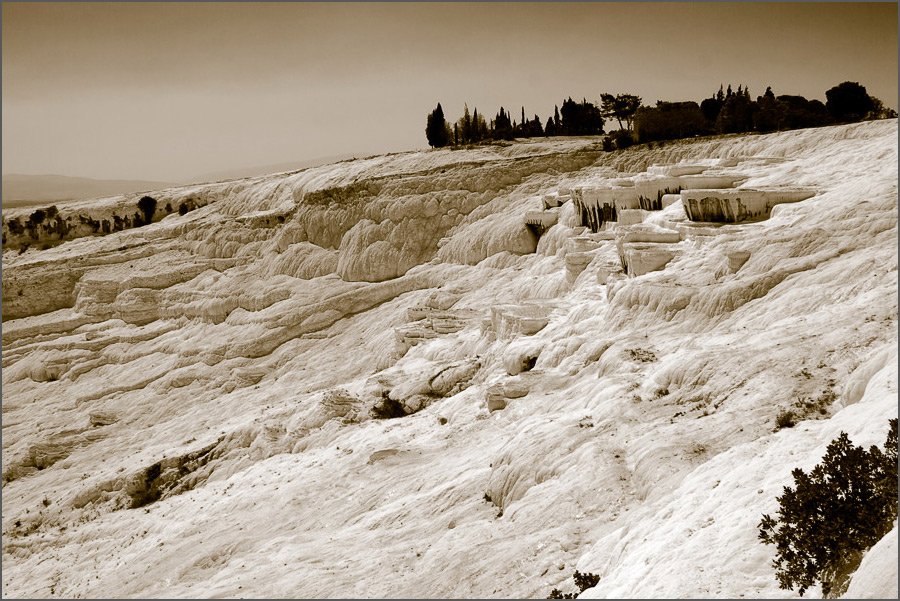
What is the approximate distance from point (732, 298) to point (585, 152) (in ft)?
82.5

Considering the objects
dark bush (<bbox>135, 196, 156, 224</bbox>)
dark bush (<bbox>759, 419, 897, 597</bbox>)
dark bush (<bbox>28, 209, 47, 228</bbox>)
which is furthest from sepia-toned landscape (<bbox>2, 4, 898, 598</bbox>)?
dark bush (<bbox>28, 209, 47, 228</bbox>)

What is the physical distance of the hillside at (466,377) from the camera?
1236cm

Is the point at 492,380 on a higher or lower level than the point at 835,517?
lower

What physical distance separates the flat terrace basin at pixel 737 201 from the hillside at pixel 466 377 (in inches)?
3.2

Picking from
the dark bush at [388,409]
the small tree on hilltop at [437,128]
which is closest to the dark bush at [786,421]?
the dark bush at [388,409]

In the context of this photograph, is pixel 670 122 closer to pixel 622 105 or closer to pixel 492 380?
pixel 622 105

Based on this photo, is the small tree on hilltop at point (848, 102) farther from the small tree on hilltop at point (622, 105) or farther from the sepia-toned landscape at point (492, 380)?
the small tree on hilltop at point (622, 105)

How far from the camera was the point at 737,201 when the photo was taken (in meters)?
22.7

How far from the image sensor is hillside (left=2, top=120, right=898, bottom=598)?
12.4 metres

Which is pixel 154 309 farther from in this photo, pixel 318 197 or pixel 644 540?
pixel 644 540

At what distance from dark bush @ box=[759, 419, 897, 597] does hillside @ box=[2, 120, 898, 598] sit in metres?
0.32

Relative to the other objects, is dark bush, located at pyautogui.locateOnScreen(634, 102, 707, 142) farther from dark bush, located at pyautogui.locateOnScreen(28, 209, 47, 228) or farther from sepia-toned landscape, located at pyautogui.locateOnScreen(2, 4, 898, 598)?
dark bush, located at pyautogui.locateOnScreen(28, 209, 47, 228)

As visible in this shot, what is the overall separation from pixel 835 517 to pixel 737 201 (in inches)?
633

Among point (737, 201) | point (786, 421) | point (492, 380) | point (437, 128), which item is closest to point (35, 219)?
point (437, 128)
